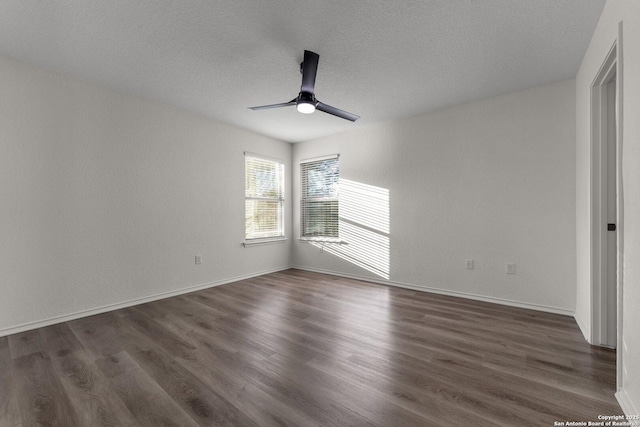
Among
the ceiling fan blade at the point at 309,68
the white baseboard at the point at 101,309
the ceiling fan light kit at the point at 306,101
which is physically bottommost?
the white baseboard at the point at 101,309

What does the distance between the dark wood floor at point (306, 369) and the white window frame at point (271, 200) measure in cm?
182

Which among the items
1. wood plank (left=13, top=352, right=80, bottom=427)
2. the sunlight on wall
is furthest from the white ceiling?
wood plank (left=13, top=352, right=80, bottom=427)

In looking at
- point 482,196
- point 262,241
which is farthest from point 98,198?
point 482,196

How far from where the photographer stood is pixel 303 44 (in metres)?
2.26

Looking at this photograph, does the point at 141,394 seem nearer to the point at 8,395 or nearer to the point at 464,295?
the point at 8,395

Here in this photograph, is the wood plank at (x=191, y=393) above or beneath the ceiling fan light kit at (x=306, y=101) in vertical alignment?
beneath

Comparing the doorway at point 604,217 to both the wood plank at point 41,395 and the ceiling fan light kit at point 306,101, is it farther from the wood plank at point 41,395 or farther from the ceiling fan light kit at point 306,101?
the wood plank at point 41,395

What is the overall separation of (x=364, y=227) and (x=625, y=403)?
10.5 ft

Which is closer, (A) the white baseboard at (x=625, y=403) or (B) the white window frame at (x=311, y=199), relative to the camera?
(A) the white baseboard at (x=625, y=403)

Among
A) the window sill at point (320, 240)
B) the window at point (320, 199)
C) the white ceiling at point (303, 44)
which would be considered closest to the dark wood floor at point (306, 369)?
the window sill at point (320, 240)

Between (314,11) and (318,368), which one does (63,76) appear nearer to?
(314,11)

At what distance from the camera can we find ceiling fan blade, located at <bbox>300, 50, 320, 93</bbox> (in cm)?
228

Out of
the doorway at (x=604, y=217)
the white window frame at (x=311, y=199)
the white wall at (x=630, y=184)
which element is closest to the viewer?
the white wall at (x=630, y=184)

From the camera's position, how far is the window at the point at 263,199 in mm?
4652
